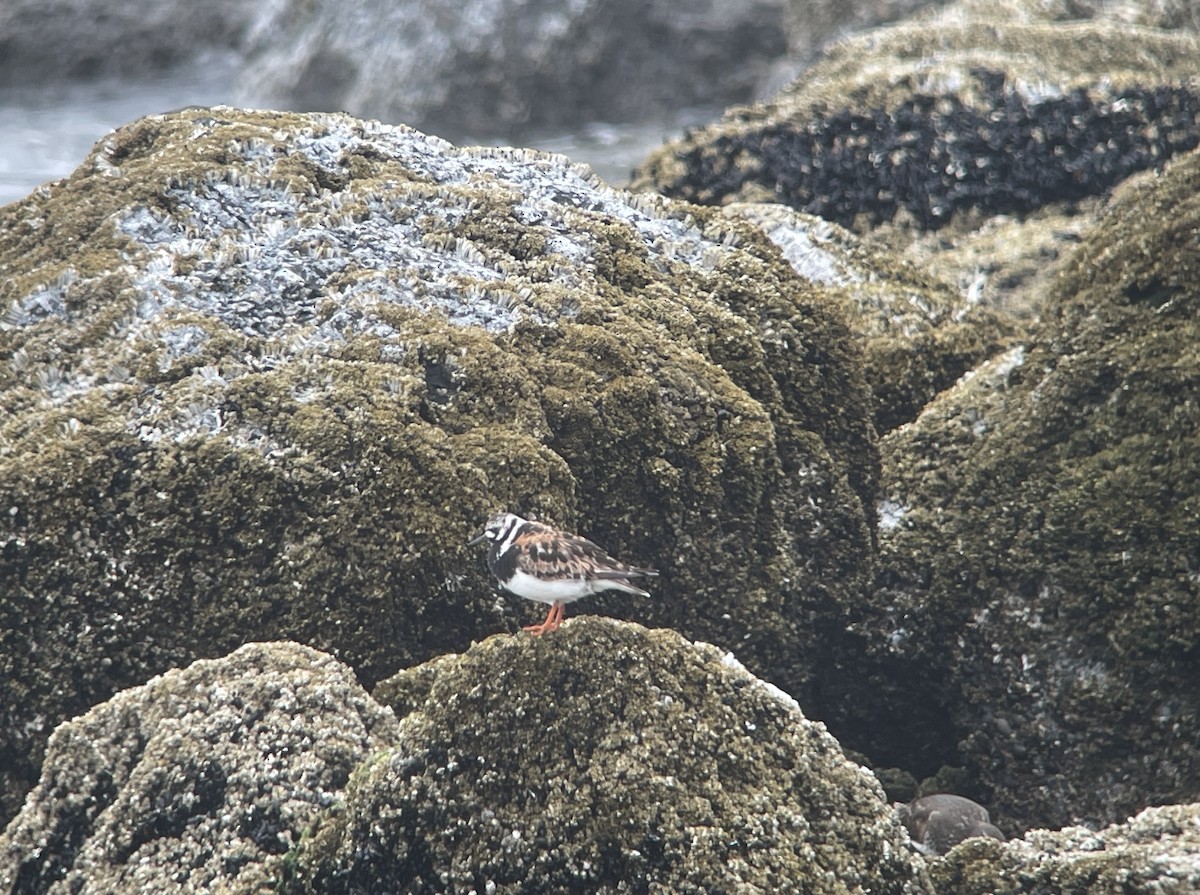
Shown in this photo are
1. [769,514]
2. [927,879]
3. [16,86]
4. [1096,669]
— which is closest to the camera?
[927,879]

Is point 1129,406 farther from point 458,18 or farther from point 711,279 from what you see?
point 458,18

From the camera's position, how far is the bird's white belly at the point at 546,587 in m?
6.64

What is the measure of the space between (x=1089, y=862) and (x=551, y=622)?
273cm

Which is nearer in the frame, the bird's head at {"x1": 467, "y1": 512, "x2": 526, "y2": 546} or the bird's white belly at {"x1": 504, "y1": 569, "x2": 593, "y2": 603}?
the bird's white belly at {"x1": 504, "y1": 569, "x2": 593, "y2": 603}

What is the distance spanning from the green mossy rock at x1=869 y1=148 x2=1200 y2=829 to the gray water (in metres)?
12.8

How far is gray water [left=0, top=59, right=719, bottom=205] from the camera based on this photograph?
22031mm

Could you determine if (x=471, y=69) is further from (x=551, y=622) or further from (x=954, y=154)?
(x=551, y=622)

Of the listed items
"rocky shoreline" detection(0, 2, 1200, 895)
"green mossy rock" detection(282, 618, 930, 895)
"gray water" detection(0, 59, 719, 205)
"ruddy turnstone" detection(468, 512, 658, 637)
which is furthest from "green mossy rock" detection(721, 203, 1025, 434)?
"gray water" detection(0, 59, 719, 205)

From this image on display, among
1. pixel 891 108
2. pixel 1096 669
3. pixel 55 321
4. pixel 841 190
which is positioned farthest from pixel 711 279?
pixel 891 108

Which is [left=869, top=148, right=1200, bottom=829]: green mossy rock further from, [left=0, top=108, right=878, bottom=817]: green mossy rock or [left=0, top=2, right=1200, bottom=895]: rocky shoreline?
[left=0, top=108, right=878, bottom=817]: green mossy rock

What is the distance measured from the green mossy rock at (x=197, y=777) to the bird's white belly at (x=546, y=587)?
888 millimetres

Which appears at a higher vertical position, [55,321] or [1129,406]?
[55,321]

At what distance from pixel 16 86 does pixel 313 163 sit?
20.1m

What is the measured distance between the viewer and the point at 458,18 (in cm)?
2303
